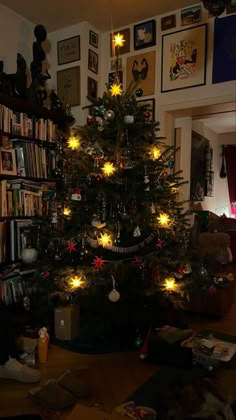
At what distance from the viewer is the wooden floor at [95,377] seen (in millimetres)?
1660

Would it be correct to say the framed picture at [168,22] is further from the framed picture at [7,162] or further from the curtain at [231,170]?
the curtain at [231,170]

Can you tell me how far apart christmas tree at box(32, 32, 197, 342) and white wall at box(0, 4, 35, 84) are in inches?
43.0

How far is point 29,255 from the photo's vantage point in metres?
2.48

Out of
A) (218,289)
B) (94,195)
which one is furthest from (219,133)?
(94,195)

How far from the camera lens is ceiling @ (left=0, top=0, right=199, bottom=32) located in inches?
111

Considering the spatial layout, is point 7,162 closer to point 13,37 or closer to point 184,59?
point 13,37

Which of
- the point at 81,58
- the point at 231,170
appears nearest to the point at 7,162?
the point at 81,58

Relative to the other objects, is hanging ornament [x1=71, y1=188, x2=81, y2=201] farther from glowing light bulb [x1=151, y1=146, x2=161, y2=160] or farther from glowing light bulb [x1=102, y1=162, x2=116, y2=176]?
glowing light bulb [x1=151, y1=146, x2=161, y2=160]

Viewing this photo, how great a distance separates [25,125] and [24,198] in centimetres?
64

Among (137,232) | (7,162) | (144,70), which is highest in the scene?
(144,70)

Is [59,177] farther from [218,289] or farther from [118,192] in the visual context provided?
[218,289]

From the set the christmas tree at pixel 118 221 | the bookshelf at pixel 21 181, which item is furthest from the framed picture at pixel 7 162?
the christmas tree at pixel 118 221

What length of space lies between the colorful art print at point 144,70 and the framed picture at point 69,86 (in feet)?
1.80

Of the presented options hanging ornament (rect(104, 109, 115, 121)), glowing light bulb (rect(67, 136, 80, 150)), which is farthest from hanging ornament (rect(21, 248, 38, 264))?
hanging ornament (rect(104, 109, 115, 121))
